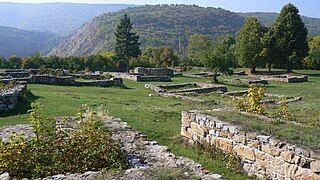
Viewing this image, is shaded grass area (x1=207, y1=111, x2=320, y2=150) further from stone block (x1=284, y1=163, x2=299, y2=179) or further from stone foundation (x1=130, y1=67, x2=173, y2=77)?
stone foundation (x1=130, y1=67, x2=173, y2=77)

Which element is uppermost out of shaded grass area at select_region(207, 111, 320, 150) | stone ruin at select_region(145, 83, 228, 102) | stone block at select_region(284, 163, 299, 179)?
shaded grass area at select_region(207, 111, 320, 150)

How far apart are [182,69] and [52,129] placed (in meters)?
44.3

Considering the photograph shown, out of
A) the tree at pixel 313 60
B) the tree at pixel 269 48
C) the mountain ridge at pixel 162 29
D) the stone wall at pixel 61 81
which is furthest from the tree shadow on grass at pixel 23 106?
the mountain ridge at pixel 162 29

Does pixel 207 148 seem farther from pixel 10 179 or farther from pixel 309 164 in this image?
pixel 10 179

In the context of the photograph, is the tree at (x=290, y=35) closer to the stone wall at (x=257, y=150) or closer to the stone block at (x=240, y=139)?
the stone wall at (x=257, y=150)

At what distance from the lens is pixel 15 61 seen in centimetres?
4550

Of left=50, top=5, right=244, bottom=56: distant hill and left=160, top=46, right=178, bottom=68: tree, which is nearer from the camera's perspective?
left=160, top=46, right=178, bottom=68: tree

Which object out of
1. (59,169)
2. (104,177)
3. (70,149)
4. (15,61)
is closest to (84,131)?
(70,149)

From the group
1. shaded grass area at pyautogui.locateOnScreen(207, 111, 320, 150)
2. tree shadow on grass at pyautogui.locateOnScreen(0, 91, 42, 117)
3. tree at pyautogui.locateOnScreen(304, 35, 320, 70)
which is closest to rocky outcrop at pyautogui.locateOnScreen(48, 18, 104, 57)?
tree at pyautogui.locateOnScreen(304, 35, 320, 70)

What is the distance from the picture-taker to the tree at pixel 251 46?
49.3 m

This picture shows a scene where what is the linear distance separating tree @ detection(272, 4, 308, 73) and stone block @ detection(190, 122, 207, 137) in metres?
39.1

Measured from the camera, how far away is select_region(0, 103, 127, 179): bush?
344 inches

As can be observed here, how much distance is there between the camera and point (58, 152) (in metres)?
9.30

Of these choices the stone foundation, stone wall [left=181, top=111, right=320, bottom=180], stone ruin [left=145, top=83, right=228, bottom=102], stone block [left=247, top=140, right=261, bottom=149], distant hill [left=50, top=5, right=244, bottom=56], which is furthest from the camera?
distant hill [left=50, top=5, right=244, bottom=56]
